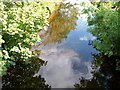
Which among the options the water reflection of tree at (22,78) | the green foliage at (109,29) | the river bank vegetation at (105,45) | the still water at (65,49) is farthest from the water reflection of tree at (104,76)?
the water reflection of tree at (22,78)

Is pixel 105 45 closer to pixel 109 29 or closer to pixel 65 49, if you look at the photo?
pixel 109 29

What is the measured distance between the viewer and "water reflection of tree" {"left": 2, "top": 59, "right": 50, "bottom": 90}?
770 cm

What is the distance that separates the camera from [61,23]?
13.6 meters

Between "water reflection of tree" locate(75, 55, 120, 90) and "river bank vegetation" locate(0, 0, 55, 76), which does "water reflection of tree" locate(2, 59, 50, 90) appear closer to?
"river bank vegetation" locate(0, 0, 55, 76)

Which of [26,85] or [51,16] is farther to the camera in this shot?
[51,16]

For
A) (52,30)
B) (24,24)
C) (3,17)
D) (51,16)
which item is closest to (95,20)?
(24,24)

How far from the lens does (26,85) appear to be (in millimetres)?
7754

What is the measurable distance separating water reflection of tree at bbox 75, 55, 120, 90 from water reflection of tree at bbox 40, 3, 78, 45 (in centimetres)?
308

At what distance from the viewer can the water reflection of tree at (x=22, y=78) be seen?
770 cm

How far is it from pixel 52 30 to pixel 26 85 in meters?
5.34

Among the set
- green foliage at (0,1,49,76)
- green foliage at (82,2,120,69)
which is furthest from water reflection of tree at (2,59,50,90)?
green foliage at (82,2,120,69)

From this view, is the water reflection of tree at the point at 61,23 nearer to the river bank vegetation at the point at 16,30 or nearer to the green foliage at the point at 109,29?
the green foliage at the point at 109,29

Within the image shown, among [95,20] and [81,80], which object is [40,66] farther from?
[95,20]

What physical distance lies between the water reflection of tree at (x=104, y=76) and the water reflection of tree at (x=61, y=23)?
308 cm
